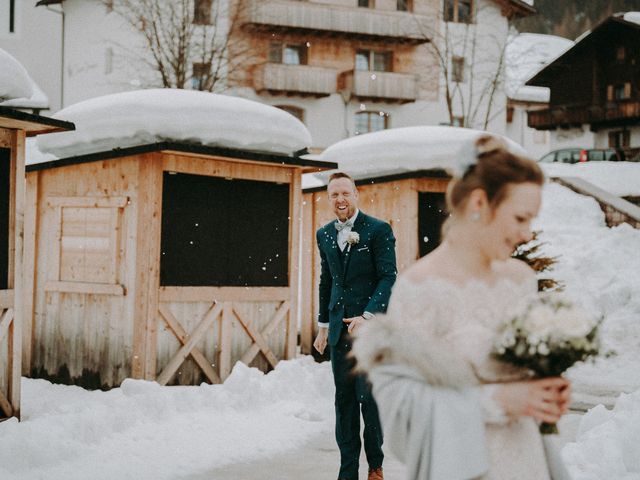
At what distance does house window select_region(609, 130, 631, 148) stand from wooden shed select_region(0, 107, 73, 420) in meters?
44.7

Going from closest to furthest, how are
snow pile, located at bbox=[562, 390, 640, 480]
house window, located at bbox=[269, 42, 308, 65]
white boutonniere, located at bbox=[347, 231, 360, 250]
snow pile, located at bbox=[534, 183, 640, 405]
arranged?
snow pile, located at bbox=[562, 390, 640, 480]
white boutonniere, located at bbox=[347, 231, 360, 250]
snow pile, located at bbox=[534, 183, 640, 405]
house window, located at bbox=[269, 42, 308, 65]

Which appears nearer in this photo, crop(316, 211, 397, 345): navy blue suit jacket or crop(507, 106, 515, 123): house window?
crop(316, 211, 397, 345): navy blue suit jacket

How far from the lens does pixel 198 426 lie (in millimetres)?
8469

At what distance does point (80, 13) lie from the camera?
39375 mm

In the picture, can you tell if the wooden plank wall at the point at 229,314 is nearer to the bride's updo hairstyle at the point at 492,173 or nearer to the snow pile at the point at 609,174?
the bride's updo hairstyle at the point at 492,173

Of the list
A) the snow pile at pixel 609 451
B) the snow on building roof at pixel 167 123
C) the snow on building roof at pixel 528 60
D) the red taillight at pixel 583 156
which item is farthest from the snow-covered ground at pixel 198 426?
the snow on building roof at pixel 528 60

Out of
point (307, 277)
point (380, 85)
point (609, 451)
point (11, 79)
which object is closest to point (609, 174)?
point (380, 85)

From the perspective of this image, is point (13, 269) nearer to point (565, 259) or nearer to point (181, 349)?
point (181, 349)

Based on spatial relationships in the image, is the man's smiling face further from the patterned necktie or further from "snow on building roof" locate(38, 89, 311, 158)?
"snow on building roof" locate(38, 89, 311, 158)

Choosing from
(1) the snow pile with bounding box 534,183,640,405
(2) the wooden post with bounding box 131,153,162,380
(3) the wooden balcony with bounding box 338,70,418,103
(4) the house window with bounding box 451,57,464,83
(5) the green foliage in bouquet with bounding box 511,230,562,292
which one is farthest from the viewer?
(4) the house window with bounding box 451,57,464,83

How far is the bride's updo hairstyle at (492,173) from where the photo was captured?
8.78 ft

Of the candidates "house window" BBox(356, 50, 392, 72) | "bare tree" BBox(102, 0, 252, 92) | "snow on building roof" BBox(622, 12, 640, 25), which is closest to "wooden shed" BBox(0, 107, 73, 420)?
"bare tree" BBox(102, 0, 252, 92)

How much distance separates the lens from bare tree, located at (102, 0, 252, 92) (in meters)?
29.0

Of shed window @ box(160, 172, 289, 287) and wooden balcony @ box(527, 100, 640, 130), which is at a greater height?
wooden balcony @ box(527, 100, 640, 130)
